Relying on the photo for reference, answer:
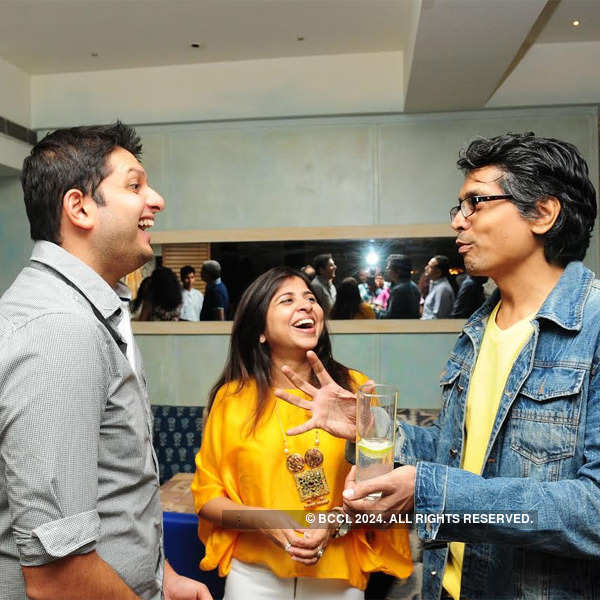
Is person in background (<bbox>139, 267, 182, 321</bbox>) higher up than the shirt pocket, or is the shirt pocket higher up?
person in background (<bbox>139, 267, 182, 321</bbox>)

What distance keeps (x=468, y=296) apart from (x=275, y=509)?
10.7 ft

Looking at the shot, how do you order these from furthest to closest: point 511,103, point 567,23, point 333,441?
point 511,103
point 567,23
point 333,441

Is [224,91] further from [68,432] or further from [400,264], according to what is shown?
[68,432]

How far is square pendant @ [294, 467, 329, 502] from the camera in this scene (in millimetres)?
1872

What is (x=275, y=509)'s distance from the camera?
1857mm

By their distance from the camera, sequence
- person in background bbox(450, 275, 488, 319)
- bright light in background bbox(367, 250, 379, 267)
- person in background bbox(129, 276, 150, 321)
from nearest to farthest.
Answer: person in background bbox(450, 275, 488, 319), bright light in background bbox(367, 250, 379, 267), person in background bbox(129, 276, 150, 321)

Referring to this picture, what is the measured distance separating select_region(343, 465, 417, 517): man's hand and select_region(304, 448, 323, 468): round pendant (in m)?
0.77

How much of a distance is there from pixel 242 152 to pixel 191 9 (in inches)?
53.2

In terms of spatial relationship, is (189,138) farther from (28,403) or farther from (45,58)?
(28,403)

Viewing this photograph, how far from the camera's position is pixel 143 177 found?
1335mm

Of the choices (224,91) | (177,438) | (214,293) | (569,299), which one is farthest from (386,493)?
(224,91)

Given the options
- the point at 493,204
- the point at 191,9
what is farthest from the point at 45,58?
the point at 493,204

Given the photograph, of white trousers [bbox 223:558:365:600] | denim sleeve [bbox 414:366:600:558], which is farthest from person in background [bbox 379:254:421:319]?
denim sleeve [bbox 414:366:600:558]

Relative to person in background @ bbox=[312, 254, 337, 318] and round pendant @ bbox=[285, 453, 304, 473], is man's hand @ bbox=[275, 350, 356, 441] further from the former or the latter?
person in background @ bbox=[312, 254, 337, 318]
